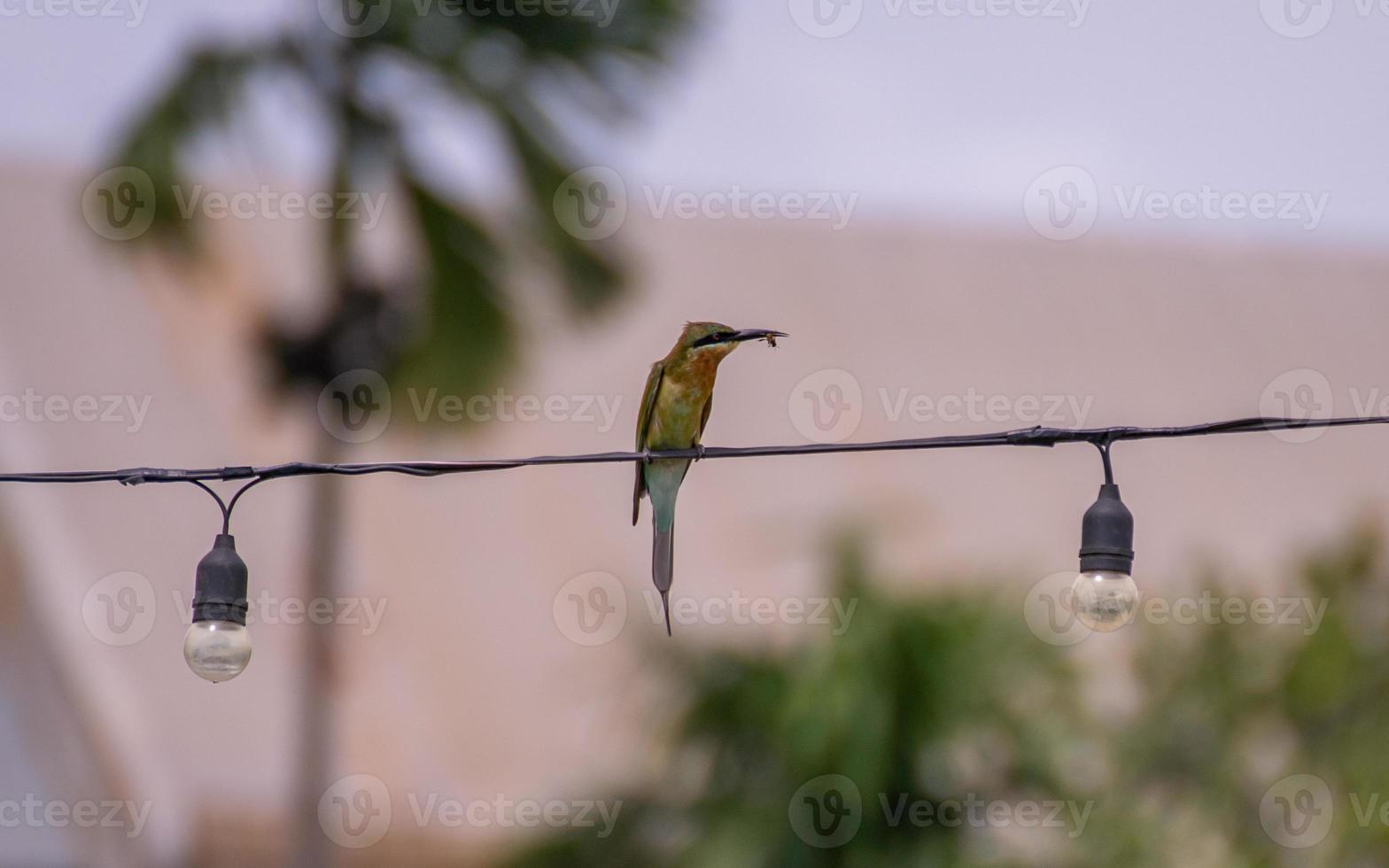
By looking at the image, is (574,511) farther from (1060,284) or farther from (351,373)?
(351,373)

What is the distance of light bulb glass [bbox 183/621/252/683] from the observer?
17.2ft

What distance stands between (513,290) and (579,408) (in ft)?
63.1

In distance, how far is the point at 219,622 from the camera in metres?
5.30

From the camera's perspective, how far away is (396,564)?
32375mm
